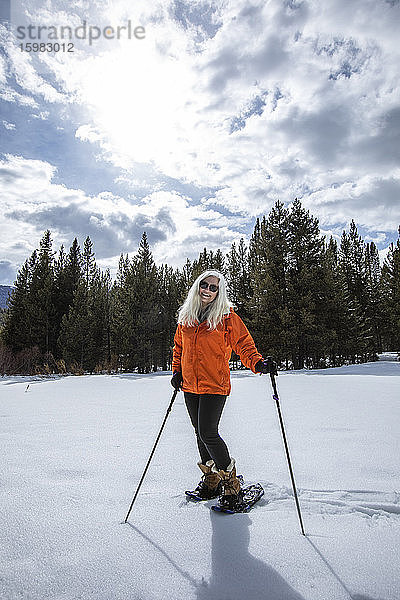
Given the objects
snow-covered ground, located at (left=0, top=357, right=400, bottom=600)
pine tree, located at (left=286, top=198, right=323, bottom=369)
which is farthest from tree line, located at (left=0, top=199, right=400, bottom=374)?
snow-covered ground, located at (left=0, top=357, right=400, bottom=600)

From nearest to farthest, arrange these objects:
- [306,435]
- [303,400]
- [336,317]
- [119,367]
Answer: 1. [306,435]
2. [303,400]
3. [336,317]
4. [119,367]

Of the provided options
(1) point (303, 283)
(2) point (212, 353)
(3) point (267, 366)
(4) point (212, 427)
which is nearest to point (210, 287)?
(2) point (212, 353)

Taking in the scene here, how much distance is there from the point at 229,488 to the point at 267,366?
3.17ft

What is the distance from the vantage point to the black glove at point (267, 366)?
2830mm

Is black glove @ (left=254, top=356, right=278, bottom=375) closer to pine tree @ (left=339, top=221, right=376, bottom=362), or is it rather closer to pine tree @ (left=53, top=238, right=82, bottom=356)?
pine tree @ (left=53, top=238, right=82, bottom=356)

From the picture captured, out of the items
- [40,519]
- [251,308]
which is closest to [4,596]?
[40,519]

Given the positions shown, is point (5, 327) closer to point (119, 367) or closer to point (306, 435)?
point (119, 367)

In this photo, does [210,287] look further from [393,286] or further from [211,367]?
[393,286]

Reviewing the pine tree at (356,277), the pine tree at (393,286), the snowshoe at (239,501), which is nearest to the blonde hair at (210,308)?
the snowshoe at (239,501)

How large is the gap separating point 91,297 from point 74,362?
18.2 ft

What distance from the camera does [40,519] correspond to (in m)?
2.45

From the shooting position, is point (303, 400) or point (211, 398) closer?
point (211, 398)

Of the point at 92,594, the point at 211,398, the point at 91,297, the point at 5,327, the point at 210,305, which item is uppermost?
the point at 91,297

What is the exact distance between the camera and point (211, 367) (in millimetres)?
2840
